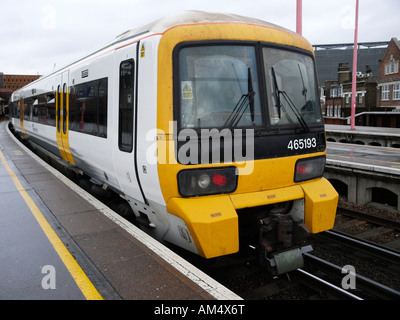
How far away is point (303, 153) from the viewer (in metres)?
4.43

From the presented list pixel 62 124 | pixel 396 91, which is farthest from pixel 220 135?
pixel 396 91

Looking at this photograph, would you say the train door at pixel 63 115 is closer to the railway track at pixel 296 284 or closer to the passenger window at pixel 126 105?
the passenger window at pixel 126 105

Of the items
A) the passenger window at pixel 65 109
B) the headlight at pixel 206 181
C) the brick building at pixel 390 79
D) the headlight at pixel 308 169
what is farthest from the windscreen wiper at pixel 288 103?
the brick building at pixel 390 79

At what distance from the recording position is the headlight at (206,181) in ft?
12.1

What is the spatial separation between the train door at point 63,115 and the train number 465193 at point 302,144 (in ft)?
15.8

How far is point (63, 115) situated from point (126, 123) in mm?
3841

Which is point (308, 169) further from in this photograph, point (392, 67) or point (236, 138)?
point (392, 67)

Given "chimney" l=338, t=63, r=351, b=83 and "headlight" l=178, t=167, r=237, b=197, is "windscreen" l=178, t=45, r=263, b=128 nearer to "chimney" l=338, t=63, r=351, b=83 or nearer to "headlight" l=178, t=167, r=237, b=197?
"headlight" l=178, t=167, r=237, b=197

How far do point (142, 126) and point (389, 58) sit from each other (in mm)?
39802

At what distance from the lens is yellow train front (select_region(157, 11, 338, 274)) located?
3646mm

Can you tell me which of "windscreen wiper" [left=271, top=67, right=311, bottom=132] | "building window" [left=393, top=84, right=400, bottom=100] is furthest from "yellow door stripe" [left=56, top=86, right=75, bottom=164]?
"building window" [left=393, top=84, right=400, bottom=100]

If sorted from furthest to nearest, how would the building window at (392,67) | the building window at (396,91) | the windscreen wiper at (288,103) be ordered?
the building window at (392,67) → the building window at (396,91) → the windscreen wiper at (288,103)

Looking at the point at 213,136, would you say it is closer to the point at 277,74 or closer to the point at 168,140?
the point at 168,140

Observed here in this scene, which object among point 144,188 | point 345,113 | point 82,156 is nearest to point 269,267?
point 144,188
